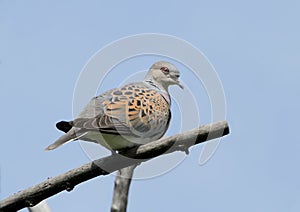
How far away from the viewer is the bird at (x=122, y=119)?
416 centimetres

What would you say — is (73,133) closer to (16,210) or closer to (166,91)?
(16,210)

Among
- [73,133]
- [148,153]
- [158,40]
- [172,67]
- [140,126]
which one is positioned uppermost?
[172,67]

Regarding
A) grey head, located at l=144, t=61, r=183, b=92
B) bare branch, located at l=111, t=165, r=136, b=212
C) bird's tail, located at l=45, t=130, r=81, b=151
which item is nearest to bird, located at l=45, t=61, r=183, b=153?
bird's tail, located at l=45, t=130, r=81, b=151

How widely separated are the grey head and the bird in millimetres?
318

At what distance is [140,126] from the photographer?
14.8 feet

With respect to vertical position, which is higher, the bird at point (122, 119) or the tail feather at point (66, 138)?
the bird at point (122, 119)

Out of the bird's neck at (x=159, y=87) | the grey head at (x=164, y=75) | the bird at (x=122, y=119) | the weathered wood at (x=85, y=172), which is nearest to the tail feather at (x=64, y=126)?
the bird at (x=122, y=119)

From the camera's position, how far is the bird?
416 cm

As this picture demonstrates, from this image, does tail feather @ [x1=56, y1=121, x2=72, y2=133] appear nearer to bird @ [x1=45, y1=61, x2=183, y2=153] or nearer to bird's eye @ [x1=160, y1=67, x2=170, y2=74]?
bird @ [x1=45, y1=61, x2=183, y2=153]

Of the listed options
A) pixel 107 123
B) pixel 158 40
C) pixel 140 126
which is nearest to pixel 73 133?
pixel 107 123

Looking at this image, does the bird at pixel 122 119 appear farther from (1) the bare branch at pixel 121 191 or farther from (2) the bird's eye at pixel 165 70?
(1) the bare branch at pixel 121 191

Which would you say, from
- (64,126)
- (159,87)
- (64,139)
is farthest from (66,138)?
(159,87)

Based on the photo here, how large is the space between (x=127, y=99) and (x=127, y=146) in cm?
62

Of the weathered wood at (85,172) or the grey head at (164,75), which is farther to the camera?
the grey head at (164,75)
